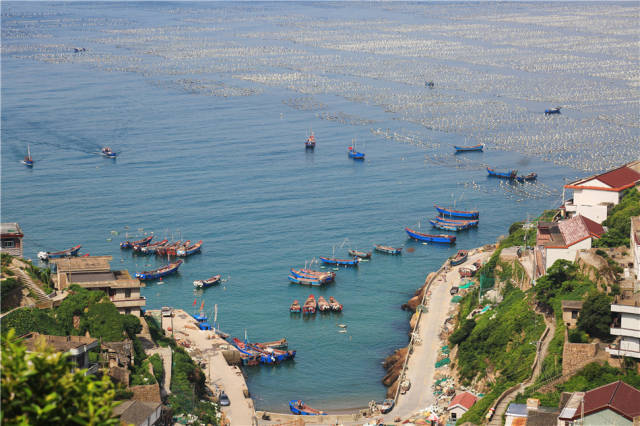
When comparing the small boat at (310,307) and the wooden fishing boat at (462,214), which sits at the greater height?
the wooden fishing boat at (462,214)

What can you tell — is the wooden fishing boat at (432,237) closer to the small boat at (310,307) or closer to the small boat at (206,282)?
the small boat at (310,307)

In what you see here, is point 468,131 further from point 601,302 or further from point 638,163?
point 601,302

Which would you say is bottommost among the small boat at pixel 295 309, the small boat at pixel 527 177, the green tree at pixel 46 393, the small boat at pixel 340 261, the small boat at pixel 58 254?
the small boat at pixel 295 309

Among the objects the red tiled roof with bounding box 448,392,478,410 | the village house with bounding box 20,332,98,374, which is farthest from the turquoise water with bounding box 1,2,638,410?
the village house with bounding box 20,332,98,374

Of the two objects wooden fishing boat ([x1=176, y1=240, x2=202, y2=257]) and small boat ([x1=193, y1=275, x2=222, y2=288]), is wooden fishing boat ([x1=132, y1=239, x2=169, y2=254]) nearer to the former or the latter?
wooden fishing boat ([x1=176, y1=240, x2=202, y2=257])

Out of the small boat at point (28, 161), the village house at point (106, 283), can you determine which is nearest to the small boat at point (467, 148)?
the small boat at point (28, 161)

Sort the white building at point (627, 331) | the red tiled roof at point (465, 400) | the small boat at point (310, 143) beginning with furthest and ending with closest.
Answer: the small boat at point (310, 143) → the red tiled roof at point (465, 400) → the white building at point (627, 331)

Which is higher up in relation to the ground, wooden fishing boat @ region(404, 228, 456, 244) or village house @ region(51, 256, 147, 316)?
village house @ region(51, 256, 147, 316)
